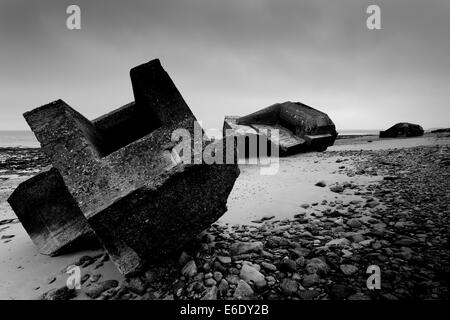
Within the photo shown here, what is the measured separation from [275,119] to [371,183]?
6.11 m

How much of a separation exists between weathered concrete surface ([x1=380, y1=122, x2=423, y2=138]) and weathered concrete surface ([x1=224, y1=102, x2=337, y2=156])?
789 centimetres

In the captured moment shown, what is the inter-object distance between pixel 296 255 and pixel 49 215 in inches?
117

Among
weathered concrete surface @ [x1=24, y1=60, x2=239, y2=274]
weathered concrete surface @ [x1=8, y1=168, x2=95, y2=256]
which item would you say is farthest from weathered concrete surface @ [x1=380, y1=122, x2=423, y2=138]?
weathered concrete surface @ [x1=8, y1=168, x2=95, y2=256]

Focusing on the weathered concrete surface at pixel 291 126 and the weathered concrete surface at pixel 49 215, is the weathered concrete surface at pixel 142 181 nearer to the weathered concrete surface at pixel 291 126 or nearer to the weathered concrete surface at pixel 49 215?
the weathered concrete surface at pixel 49 215

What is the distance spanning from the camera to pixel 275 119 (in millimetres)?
10266

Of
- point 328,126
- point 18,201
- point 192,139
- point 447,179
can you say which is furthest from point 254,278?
point 328,126

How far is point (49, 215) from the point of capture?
10.8ft

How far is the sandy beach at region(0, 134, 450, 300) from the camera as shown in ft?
6.46

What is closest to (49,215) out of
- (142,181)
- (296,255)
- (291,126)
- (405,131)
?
(142,181)

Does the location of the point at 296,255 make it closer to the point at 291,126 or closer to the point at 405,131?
the point at 291,126

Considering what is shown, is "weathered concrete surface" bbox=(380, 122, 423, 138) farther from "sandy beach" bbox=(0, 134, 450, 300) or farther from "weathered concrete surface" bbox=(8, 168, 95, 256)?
"weathered concrete surface" bbox=(8, 168, 95, 256)
